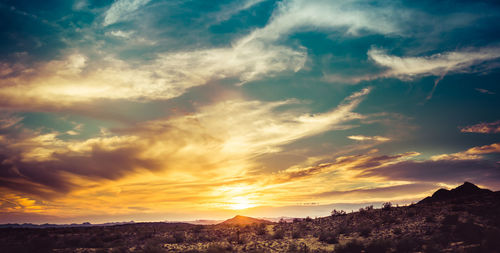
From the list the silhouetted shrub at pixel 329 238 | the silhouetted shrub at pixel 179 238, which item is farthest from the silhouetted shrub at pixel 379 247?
the silhouetted shrub at pixel 179 238

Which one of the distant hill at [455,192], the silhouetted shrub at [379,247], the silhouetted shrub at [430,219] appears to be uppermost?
the distant hill at [455,192]

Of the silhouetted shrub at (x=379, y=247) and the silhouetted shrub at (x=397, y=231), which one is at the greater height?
the silhouetted shrub at (x=397, y=231)

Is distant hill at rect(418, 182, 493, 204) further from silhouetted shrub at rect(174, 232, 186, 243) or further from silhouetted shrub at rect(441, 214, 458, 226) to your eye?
silhouetted shrub at rect(174, 232, 186, 243)

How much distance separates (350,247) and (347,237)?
14.3 ft

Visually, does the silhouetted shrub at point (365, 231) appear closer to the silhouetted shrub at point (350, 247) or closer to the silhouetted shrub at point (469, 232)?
the silhouetted shrub at point (350, 247)

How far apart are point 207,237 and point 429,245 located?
809 inches

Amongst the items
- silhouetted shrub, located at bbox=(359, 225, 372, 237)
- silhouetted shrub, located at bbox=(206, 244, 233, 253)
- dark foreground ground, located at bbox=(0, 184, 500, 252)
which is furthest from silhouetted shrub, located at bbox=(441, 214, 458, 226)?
silhouetted shrub, located at bbox=(206, 244, 233, 253)

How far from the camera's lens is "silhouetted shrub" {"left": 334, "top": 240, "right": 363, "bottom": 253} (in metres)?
22.6

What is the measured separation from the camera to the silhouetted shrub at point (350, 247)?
890 inches

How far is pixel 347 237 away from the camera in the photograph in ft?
88.8

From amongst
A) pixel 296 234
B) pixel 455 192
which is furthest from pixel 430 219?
pixel 455 192

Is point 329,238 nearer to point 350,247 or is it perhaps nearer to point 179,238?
point 350,247

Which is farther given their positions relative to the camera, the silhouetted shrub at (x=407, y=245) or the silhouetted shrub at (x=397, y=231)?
the silhouetted shrub at (x=397, y=231)

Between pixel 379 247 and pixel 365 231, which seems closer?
pixel 379 247
